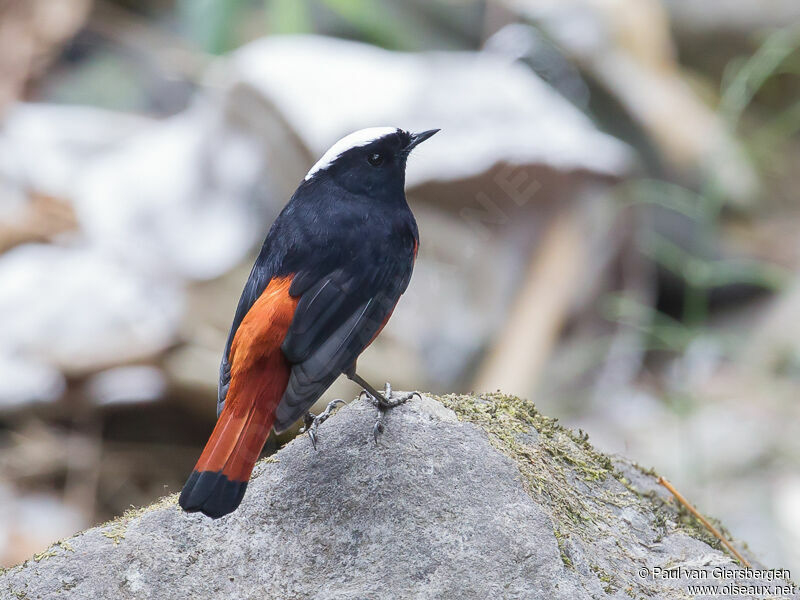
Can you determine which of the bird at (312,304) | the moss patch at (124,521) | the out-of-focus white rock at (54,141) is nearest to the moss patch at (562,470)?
the bird at (312,304)

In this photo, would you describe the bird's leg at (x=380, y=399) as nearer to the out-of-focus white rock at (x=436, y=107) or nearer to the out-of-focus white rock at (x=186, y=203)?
the out-of-focus white rock at (x=436, y=107)

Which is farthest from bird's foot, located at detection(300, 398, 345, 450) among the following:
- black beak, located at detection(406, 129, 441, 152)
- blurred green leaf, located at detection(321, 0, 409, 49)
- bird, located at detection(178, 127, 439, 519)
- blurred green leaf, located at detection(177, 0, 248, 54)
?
blurred green leaf, located at detection(177, 0, 248, 54)

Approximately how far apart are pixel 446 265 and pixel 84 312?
237 cm

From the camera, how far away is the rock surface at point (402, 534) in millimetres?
2252

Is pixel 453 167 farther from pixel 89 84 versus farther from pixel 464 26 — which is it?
pixel 89 84

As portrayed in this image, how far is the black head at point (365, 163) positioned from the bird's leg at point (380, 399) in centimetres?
65

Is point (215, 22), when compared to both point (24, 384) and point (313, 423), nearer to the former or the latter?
point (24, 384)

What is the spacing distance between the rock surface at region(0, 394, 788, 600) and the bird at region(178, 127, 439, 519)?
0.16m

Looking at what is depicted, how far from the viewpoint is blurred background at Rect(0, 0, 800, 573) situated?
229 inches

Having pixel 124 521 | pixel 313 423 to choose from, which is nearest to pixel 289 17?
pixel 313 423

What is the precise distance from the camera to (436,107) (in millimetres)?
6141

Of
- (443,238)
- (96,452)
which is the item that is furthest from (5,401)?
(443,238)

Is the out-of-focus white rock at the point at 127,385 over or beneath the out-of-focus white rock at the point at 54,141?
beneath

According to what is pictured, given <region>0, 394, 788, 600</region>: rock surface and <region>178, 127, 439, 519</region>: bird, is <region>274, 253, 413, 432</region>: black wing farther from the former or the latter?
<region>0, 394, 788, 600</region>: rock surface
